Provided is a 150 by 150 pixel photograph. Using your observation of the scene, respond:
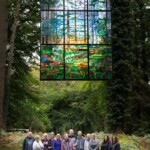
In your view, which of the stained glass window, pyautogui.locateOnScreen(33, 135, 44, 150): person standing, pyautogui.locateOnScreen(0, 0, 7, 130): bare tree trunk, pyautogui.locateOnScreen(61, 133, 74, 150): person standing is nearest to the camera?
pyautogui.locateOnScreen(33, 135, 44, 150): person standing

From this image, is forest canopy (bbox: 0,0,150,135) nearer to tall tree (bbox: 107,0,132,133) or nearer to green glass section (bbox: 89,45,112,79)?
tall tree (bbox: 107,0,132,133)

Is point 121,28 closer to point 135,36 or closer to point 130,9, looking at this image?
point 130,9

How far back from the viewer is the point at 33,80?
34.2 metres

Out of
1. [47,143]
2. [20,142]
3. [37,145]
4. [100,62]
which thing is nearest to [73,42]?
[100,62]

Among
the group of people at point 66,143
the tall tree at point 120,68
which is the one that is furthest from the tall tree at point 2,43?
the tall tree at point 120,68

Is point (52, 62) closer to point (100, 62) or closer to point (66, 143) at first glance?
point (100, 62)

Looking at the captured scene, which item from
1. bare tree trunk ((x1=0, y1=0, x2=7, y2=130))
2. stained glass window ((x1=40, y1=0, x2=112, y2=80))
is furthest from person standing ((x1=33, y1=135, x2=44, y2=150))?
stained glass window ((x1=40, y1=0, x2=112, y2=80))

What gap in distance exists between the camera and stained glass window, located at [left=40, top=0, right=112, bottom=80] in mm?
27547

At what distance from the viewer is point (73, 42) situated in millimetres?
27750

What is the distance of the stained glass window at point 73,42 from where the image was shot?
2755cm

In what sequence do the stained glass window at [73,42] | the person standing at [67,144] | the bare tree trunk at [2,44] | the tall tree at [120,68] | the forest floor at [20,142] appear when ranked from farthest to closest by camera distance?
the tall tree at [120,68]
the stained glass window at [73,42]
the bare tree trunk at [2,44]
the forest floor at [20,142]
the person standing at [67,144]

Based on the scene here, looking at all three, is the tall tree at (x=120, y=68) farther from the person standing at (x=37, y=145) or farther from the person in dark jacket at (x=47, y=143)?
the person standing at (x=37, y=145)

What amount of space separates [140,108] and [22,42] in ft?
31.0

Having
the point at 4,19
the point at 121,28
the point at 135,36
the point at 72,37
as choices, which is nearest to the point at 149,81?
the point at 135,36
